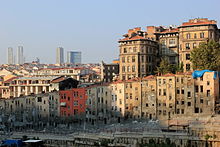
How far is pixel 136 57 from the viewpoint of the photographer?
9119 cm

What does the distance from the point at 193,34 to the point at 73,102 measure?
32.0m

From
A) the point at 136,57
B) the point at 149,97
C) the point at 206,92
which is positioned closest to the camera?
the point at 206,92

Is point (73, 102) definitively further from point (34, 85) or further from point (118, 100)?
point (34, 85)

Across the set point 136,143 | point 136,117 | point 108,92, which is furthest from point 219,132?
point 108,92

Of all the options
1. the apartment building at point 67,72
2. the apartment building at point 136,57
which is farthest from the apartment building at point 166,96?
the apartment building at point 67,72

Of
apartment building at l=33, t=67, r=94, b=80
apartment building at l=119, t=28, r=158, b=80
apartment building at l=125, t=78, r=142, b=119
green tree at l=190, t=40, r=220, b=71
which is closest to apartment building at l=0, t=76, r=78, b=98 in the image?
→ apartment building at l=33, t=67, r=94, b=80

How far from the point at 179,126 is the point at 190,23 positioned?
31.2 m

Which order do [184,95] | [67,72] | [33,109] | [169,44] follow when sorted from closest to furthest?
[184,95] < [33,109] < [169,44] < [67,72]

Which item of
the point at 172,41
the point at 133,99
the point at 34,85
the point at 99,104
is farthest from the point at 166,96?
the point at 34,85

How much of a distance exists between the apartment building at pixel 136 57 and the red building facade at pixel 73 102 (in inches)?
547

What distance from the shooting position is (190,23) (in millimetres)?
87000

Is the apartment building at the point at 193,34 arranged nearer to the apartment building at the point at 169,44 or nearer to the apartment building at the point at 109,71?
the apartment building at the point at 169,44

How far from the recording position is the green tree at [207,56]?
7662 cm

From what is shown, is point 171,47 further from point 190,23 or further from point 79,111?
point 79,111
